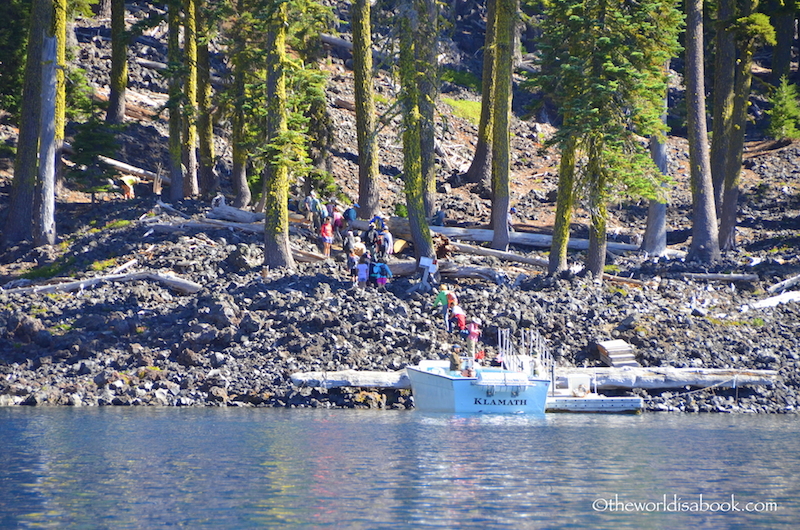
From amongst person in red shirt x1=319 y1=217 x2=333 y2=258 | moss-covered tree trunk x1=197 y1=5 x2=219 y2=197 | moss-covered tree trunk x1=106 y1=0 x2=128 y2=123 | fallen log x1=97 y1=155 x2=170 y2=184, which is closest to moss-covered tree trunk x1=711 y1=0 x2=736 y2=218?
person in red shirt x1=319 y1=217 x2=333 y2=258

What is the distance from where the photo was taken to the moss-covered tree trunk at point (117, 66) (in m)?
38.5

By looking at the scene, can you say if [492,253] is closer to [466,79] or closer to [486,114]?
[486,114]

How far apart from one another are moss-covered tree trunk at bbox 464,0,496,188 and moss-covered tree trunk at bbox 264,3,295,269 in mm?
10459

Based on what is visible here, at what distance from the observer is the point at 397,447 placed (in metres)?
17.9

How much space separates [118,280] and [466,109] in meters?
28.6

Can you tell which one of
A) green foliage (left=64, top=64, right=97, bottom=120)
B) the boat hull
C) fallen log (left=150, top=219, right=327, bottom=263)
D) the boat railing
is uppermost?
green foliage (left=64, top=64, right=97, bottom=120)

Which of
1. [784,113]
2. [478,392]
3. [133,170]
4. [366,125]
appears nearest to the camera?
[478,392]

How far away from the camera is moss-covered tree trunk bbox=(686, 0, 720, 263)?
32.7m

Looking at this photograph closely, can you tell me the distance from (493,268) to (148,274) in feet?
34.2

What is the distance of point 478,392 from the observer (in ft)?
76.6

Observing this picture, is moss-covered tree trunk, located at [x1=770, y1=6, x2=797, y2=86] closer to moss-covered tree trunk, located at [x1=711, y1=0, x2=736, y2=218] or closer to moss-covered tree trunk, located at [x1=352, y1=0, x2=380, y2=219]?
moss-covered tree trunk, located at [x1=711, y1=0, x2=736, y2=218]

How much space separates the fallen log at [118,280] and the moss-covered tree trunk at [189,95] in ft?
25.5

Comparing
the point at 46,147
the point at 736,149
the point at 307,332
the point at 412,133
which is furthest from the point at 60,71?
the point at 736,149

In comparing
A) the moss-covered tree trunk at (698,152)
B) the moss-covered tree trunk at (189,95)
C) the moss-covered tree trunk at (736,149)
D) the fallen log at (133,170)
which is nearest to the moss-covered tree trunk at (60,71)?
the fallen log at (133,170)
